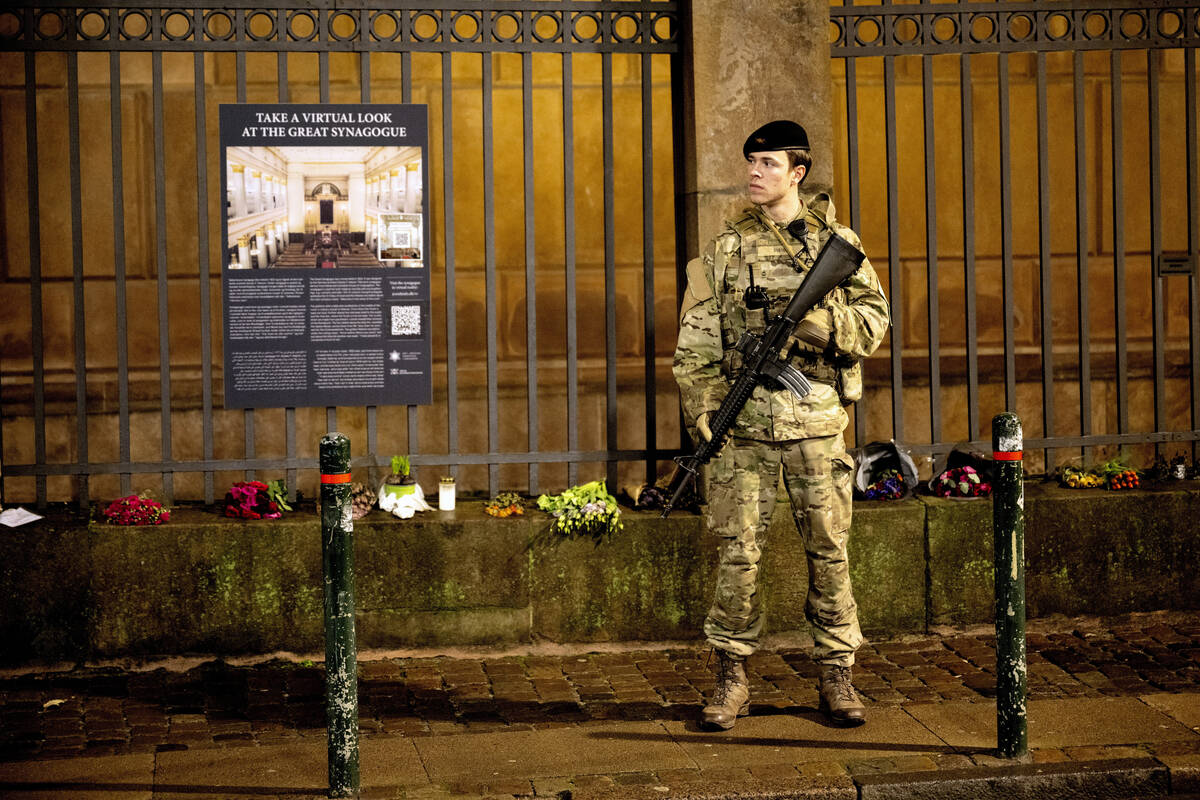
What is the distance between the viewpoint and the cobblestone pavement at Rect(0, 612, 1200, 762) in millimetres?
5520

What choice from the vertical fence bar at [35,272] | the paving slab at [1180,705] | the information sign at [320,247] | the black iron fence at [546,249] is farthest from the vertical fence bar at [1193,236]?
the vertical fence bar at [35,272]

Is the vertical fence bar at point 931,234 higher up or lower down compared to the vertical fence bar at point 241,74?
lower down

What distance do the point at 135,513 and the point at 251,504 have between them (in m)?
0.51

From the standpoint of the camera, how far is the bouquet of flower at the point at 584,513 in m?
6.51

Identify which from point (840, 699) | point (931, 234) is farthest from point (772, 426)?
point (931, 234)

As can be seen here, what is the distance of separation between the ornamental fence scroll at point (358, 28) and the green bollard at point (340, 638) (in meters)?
2.64

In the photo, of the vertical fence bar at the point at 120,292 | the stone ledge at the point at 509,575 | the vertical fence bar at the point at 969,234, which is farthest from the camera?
the vertical fence bar at the point at 969,234

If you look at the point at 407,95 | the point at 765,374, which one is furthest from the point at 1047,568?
the point at 407,95

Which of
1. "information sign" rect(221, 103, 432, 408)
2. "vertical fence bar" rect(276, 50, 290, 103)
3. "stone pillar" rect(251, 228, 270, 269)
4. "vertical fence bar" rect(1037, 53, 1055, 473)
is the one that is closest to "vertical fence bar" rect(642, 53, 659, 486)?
"information sign" rect(221, 103, 432, 408)

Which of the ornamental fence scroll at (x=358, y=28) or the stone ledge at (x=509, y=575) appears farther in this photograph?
the ornamental fence scroll at (x=358, y=28)

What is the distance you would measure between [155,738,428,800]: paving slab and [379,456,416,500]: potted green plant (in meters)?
1.54

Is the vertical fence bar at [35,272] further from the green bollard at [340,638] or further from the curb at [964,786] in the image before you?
the curb at [964,786]

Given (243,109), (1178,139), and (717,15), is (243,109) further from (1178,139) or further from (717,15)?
(1178,139)

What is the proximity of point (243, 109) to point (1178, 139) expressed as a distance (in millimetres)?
7008
